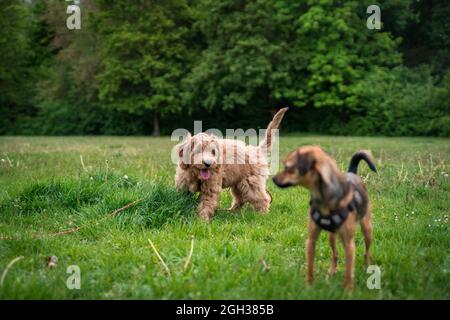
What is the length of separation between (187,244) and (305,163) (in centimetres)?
171

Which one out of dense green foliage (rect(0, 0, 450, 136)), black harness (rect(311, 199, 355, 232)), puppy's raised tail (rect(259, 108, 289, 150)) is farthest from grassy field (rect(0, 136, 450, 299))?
dense green foliage (rect(0, 0, 450, 136))

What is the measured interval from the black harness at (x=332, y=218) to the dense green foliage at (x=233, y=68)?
66.5ft

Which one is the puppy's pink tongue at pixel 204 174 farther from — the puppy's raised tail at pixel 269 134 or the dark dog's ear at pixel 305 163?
the dark dog's ear at pixel 305 163

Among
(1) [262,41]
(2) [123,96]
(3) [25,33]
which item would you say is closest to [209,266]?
(1) [262,41]

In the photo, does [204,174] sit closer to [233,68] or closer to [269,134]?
[269,134]

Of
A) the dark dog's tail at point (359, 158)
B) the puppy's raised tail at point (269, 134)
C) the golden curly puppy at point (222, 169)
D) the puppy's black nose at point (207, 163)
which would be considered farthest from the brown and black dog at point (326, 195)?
the puppy's raised tail at point (269, 134)

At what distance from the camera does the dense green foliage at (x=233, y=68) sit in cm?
2430

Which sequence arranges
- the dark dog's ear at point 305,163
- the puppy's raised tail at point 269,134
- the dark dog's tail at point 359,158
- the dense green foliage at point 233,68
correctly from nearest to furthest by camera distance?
the dark dog's ear at point 305,163 → the dark dog's tail at point 359,158 → the puppy's raised tail at point 269,134 → the dense green foliage at point 233,68

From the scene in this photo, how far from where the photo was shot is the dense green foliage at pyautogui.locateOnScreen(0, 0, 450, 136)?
2430 centimetres

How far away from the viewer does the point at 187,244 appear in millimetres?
4008

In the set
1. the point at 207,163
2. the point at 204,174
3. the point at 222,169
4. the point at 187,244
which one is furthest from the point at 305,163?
the point at 222,169

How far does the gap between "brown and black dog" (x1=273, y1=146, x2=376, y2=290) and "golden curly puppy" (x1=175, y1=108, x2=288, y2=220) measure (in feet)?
6.50

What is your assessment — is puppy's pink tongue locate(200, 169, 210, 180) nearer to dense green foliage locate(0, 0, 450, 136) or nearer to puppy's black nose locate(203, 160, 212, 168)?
puppy's black nose locate(203, 160, 212, 168)

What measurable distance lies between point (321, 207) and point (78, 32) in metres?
31.4
